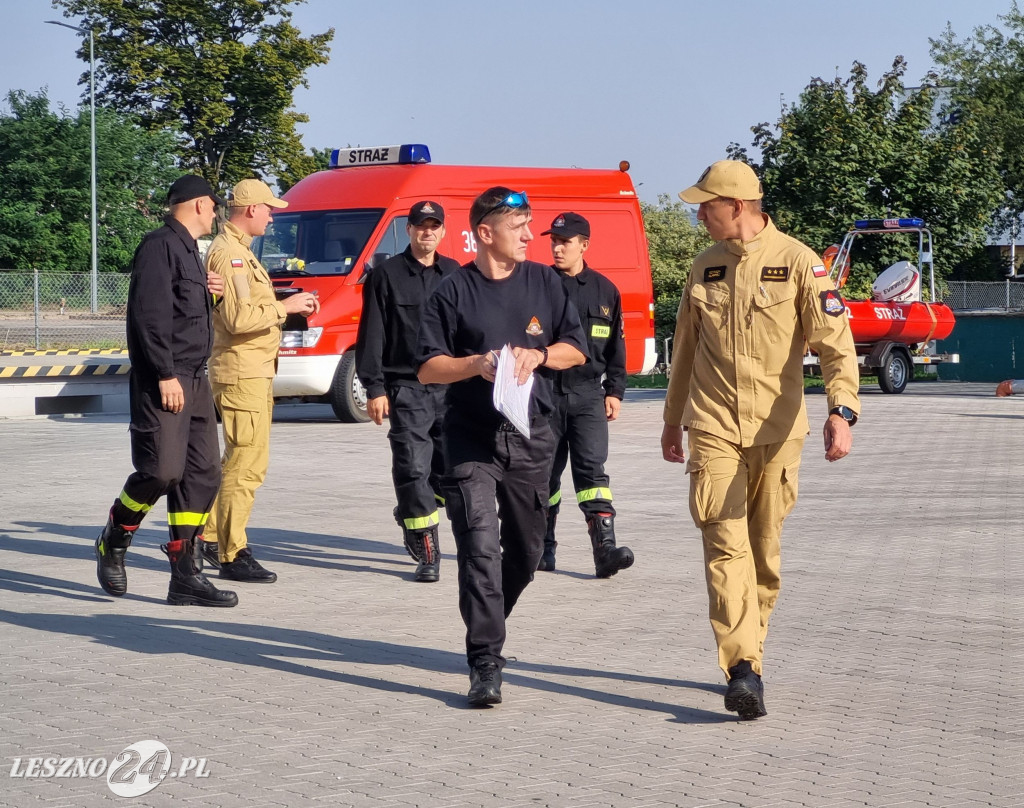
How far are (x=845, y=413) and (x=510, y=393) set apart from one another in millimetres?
1196

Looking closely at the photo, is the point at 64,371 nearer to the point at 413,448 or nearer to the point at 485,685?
the point at 413,448

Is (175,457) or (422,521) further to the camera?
(422,521)

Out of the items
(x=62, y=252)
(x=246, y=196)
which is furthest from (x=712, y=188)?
(x=62, y=252)

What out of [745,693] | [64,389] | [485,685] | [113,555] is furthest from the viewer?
[64,389]

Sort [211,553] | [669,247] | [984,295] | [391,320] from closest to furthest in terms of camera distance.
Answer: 1. [391,320]
2. [211,553]
3. [984,295]
4. [669,247]

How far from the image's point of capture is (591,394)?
795 cm

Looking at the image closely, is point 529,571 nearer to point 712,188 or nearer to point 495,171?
point 712,188

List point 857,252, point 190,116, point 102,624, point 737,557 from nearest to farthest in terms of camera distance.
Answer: point 737,557 < point 102,624 < point 857,252 < point 190,116

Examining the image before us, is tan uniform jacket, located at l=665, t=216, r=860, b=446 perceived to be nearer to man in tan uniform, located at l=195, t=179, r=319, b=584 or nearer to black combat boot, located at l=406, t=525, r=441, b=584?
black combat boot, located at l=406, t=525, r=441, b=584

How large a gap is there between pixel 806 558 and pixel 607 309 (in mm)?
1880

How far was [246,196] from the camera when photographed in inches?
305

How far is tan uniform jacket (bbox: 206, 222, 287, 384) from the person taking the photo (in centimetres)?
768

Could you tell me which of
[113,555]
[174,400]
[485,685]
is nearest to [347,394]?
[113,555]

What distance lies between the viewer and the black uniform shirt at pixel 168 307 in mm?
6824
